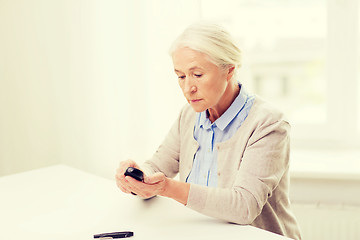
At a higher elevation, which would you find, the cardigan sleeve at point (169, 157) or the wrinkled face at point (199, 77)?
the wrinkled face at point (199, 77)

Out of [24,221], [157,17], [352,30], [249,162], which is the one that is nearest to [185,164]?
[249,162]

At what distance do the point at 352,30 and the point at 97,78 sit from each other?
1.24 metres

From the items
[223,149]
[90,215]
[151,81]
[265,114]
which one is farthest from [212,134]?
[151,81]

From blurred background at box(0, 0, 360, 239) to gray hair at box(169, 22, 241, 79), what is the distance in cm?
69

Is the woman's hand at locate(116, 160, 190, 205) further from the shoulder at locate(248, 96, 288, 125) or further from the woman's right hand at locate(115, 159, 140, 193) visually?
the shoulder at locate(248, 96, 288, 125)

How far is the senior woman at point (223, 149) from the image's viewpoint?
1.30 meters

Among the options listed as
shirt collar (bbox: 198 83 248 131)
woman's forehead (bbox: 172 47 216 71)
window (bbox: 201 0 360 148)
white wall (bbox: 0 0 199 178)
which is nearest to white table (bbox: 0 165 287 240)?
shirt collar (bbox: 198 83 248 131)

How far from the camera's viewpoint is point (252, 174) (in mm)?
1352

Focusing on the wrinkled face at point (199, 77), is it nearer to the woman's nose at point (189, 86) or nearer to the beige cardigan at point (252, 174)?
the woman's nose at point (189, 86)

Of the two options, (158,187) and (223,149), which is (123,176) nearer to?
(158,187)

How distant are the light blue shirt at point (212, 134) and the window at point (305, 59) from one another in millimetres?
735

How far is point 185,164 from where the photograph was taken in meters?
1.66

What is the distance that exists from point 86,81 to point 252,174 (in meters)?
1.24

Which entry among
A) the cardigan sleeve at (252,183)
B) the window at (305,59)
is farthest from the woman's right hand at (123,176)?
the window at (305,59)
